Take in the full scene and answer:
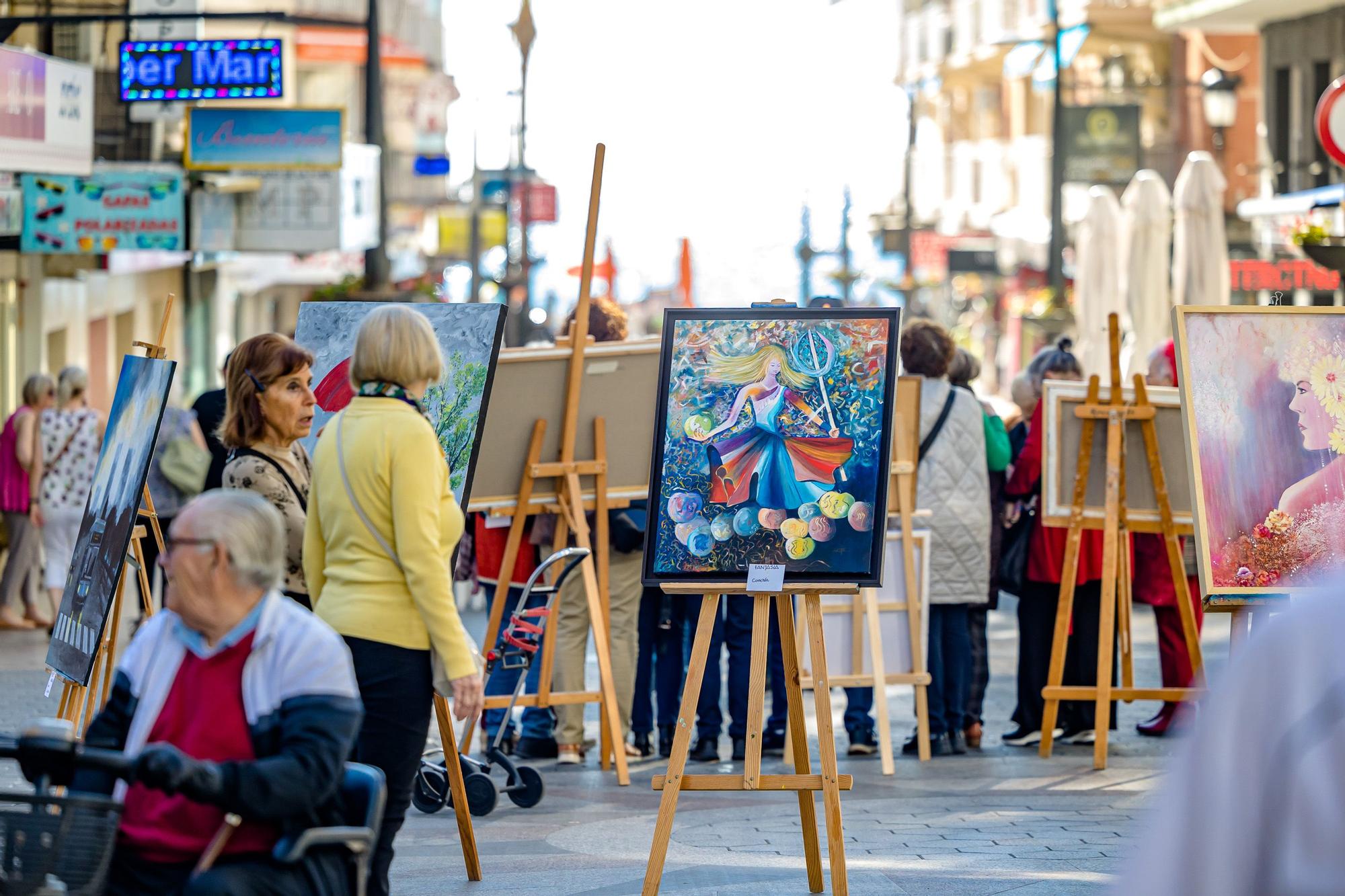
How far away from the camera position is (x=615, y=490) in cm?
891

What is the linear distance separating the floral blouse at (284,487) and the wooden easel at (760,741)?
1.20m

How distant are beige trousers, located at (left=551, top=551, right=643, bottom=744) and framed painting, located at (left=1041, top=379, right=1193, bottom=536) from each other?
1.99m

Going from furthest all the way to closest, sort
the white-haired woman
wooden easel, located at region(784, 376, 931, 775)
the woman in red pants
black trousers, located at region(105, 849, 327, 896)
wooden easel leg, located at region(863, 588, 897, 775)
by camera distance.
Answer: the white-haired woman
the woman in red pants
wooden easel, located at region(784, 376, 931, 775)
wooden easel leg, located at region(863, 588, 897, 775)
black trousers, located at region(105, 849, 327, 896)

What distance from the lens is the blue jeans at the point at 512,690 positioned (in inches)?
365

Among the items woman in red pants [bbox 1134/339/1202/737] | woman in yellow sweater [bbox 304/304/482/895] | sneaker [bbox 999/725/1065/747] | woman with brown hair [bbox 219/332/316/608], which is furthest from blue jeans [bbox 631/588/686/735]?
woman in yellow sweater [bbox 304/304/482/895]

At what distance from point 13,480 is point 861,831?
840 centimetres

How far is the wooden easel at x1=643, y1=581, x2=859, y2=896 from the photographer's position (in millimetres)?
6152

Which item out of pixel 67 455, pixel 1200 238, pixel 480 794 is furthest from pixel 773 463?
pixel 1200 238

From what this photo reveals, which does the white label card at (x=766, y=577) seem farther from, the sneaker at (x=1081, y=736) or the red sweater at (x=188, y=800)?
the sneaker at (x=1081, y=736)

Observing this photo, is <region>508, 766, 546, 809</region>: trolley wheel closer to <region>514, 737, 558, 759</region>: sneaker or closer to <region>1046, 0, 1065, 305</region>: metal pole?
<region>514, 737, 558, 759</region>: sneaker

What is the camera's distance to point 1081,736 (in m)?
9.81

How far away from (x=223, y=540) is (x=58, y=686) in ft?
23.2

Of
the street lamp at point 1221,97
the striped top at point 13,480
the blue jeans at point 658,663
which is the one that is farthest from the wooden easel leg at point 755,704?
the street lamp at point 1221,97

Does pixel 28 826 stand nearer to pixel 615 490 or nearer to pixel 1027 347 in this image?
pixel 615 490
